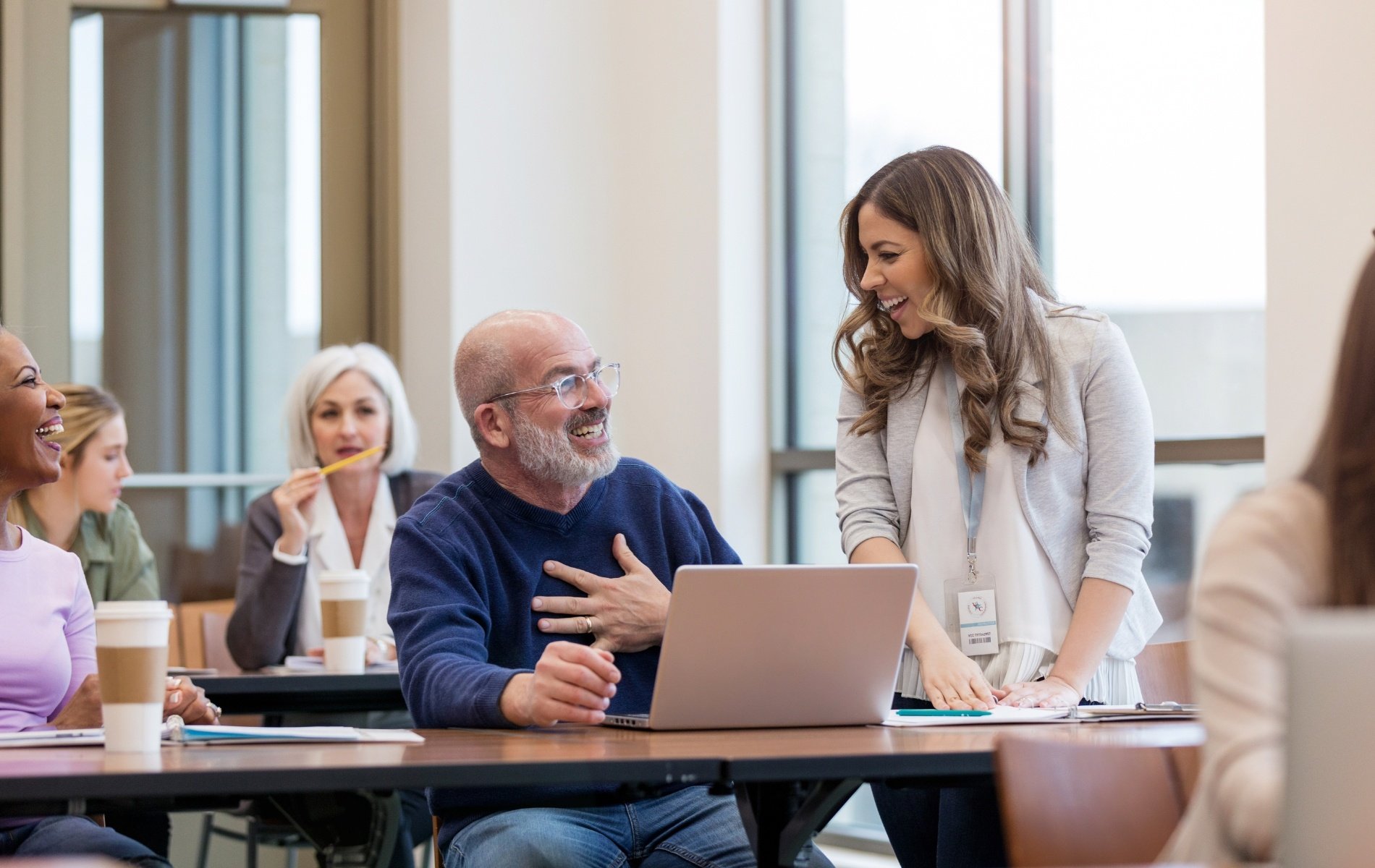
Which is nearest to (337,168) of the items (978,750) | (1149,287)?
(1149,287)

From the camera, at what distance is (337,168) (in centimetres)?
527

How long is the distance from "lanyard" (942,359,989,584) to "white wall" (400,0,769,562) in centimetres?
238

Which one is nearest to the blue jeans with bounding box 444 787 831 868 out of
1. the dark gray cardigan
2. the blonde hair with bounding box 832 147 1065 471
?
the blonde hair with bounding box 832 147 1065 471

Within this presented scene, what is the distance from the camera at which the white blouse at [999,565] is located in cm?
253

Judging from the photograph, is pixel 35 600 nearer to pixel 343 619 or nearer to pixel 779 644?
pixel 343 619

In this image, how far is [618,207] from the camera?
5.30m

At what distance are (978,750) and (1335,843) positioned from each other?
695mm

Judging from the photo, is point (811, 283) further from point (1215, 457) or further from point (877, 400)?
point (877, 400)

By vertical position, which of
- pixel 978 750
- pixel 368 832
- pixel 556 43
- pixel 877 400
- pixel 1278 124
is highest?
pixel 556 43

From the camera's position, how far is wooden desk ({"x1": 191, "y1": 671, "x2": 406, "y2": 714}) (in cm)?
319

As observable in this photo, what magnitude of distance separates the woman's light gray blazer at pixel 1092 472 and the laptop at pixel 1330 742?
1.42 meters

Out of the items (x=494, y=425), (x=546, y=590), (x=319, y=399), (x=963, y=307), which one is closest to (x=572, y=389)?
(x=494, y=425)

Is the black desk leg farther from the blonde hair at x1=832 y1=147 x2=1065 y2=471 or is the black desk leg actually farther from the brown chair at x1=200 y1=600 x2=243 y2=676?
the brown chair at x1=200 y1=600 x2=243 y2=676

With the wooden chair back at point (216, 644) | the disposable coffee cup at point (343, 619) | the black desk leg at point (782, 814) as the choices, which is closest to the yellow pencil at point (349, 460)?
the wooden chair back at point (216, 644)
